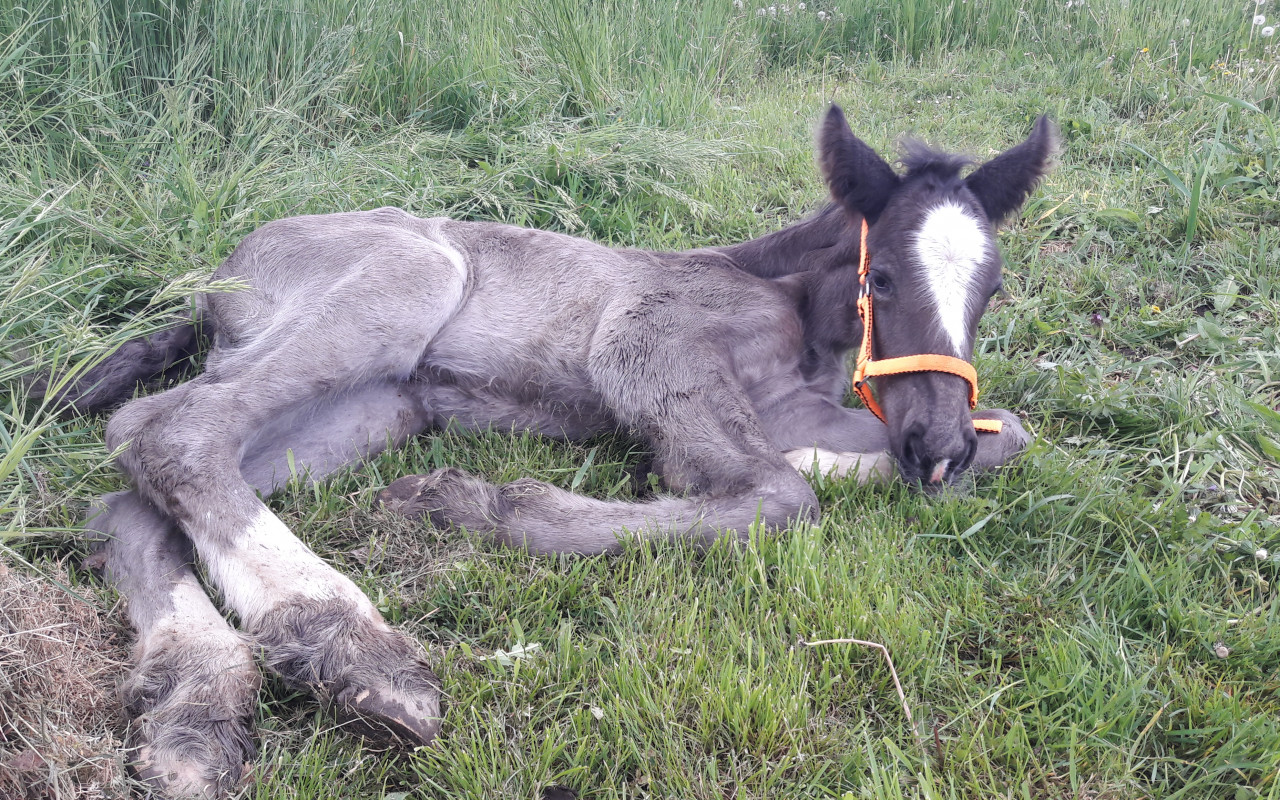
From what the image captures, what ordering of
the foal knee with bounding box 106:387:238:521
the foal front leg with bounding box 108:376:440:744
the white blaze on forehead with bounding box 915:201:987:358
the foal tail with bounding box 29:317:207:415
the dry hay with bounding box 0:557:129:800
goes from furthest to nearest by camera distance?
1. the foal tail with bounding box 29:317:207:415
2. the white blaze on forehead with bounding box 915:201:987:358
3. the foal knee with bounding box 106:387:238:521
4. the foal front leg with bounding box 108:376:440:744
5. the dry hay with bounding box 0:557:129:800

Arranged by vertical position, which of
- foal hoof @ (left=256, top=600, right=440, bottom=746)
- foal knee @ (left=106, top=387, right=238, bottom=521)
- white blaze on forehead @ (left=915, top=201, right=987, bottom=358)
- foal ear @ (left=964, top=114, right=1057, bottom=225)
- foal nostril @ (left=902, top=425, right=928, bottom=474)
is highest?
foal ear @ (left=964, top=114, right=1057, bottom=225)

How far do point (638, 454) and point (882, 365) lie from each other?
1.06m

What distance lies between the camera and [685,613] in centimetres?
248

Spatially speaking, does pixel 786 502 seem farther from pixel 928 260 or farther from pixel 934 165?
pixel 934 165

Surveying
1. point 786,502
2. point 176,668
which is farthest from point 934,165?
point 176,668

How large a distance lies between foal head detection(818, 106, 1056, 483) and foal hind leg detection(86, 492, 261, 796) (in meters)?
2.26

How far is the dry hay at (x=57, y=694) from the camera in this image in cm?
183

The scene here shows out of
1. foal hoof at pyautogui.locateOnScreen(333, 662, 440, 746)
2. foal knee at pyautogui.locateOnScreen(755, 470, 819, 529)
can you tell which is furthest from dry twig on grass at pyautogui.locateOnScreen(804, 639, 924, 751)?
foal hoof at pyautogui.locateOnScreen(333, 662, 440, 746)

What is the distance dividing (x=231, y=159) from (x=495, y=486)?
3.14 metres

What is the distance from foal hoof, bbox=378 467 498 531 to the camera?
2.92 meters

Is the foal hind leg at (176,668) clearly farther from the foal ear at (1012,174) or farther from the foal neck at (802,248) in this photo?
the foal ear at (1012,174)

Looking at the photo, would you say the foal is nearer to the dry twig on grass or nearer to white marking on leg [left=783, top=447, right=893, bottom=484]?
white marking on leg [left=783, top=447, right=893, bottom=484]

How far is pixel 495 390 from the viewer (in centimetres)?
371

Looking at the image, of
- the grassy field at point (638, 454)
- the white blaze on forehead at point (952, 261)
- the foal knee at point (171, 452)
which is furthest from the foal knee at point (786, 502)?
the foal knee at point (171, 452)
